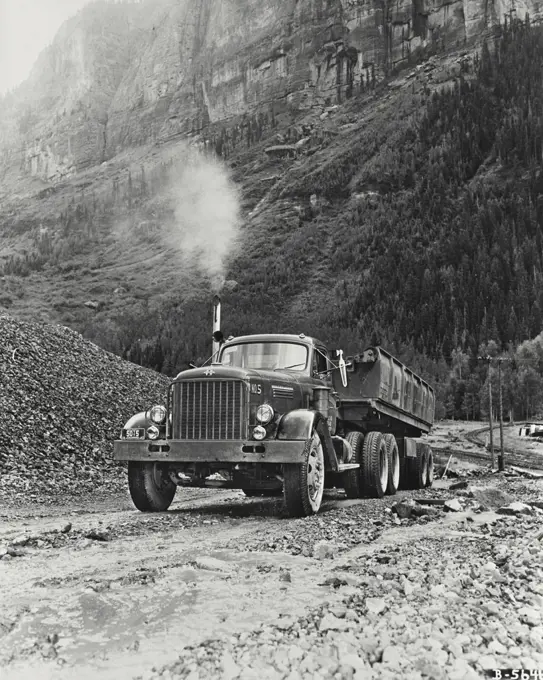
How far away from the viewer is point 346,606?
4.93m

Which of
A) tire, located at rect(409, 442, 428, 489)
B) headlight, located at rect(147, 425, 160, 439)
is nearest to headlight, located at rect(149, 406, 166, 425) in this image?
headlight, located at rect(147, 425, 160, 439)

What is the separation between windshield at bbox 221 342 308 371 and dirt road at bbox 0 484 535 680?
2.99m

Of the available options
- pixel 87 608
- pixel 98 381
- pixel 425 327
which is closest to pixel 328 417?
pixel 87 608

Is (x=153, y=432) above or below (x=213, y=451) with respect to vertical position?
above

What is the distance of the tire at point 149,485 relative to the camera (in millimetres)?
11484

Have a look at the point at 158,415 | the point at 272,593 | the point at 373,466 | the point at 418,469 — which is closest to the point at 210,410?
the point at 158,415

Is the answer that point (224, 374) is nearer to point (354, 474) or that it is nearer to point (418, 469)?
point (354, 474)

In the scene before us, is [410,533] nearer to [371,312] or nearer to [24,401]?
[24,401]

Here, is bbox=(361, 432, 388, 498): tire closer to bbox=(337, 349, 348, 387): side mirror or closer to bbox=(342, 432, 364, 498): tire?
bbox=(342, 432, 364, 498): tire

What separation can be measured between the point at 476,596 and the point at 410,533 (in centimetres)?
385

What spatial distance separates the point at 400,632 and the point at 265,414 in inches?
251

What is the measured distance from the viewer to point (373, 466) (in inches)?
546

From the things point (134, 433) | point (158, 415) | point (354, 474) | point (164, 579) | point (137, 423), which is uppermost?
point (158, 415)

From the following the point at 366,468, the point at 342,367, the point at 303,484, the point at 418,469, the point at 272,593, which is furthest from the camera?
the point at 418,469
